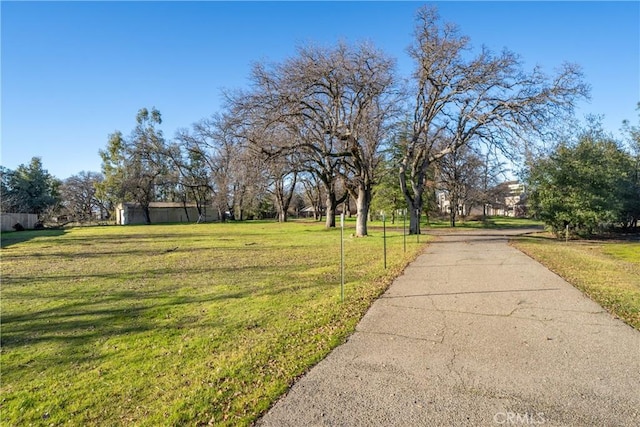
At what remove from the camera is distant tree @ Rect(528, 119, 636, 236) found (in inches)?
691

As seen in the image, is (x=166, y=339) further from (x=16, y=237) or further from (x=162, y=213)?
(x=162, y=213)

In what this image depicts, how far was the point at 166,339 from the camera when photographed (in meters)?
4.47

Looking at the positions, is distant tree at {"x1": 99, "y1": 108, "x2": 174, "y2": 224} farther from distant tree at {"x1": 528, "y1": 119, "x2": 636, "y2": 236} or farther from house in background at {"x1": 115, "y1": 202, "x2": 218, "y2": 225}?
distant tree at {"x1": 528, "y1": 119, "x2": 636, "y2": 236}

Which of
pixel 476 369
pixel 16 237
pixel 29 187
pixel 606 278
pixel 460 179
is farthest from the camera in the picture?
pixel 29 187

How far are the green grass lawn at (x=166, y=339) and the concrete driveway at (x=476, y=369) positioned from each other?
0.39m

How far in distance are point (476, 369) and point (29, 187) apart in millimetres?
56871

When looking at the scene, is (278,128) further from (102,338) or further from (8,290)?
(102,338)

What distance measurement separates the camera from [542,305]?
568 cm

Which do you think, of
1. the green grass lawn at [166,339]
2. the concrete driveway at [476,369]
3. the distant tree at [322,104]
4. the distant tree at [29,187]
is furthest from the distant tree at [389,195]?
the distant tree at [29,187]

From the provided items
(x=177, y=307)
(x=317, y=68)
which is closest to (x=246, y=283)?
(x=177, y=307)

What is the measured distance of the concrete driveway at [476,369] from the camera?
2707mm

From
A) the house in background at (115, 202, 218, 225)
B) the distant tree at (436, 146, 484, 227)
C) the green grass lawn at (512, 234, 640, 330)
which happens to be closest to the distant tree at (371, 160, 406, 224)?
the distant tree at (436, 146, 484, 227)

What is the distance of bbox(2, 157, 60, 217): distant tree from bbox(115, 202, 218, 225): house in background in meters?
8.49

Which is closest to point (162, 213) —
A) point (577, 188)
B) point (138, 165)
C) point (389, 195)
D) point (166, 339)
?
point (138, 165)
